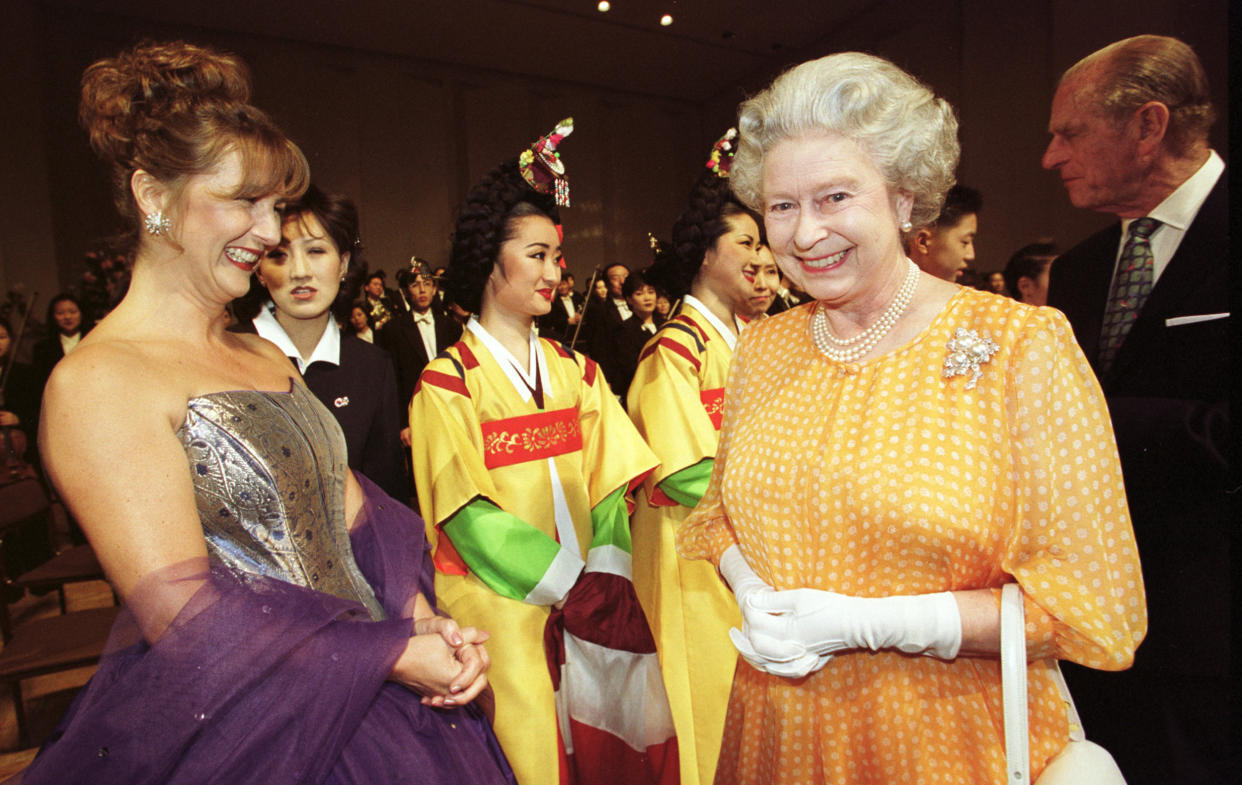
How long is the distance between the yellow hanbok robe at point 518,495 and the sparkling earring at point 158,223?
2.54 ft

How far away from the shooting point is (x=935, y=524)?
0.86m

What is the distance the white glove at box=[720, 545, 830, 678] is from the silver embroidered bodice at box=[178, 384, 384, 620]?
0.59m

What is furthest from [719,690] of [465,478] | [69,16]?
[69,16]

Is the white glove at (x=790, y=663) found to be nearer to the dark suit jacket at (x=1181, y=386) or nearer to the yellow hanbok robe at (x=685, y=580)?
the dark suit jacket at (x=1181, y=386)

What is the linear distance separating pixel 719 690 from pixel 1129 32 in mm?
3513

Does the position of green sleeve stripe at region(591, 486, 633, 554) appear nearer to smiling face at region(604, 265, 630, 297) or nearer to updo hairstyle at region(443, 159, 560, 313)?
updo hairstyle at region(443, 159, 560, 313)

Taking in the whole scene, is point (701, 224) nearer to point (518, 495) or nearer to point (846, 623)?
point (518, 495)

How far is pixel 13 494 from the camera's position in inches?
102

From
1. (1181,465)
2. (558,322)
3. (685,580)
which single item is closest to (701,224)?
(685,580)

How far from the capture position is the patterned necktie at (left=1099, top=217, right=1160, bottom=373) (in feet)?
4.32

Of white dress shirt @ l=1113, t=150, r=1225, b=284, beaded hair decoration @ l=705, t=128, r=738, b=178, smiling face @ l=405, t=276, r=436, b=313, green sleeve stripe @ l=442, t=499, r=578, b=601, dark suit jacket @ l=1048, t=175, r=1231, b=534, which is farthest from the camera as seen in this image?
smiling face @ l=405, t=276, r=436, b=313


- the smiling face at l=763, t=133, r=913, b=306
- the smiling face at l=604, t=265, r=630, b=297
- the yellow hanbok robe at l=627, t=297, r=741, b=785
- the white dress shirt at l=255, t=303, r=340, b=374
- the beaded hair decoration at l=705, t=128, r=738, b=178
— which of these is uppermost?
the smiling face at l=604, t=265, r=630, b=297

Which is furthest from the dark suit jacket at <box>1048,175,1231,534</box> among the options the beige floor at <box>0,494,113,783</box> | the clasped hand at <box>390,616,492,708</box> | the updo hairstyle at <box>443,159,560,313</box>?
the beige floor at <box>0,494,113,783</box>

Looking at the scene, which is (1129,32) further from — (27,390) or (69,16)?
(69,16)
